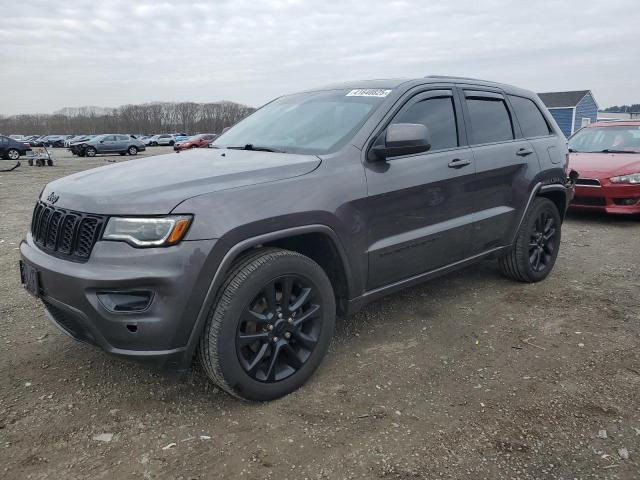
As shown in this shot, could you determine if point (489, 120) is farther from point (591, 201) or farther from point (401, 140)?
point (591, 201)

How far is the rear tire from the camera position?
15.3 ft

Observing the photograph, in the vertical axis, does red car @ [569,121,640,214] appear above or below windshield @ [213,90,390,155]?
below

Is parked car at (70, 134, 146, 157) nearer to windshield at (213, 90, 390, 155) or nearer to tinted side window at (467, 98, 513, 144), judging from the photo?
windshield at (213, 90, 390, 155)

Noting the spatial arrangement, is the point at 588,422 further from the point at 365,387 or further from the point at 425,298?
the point at 425,298

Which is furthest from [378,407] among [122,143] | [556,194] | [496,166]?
[122,143]

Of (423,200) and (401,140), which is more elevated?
(401,140)

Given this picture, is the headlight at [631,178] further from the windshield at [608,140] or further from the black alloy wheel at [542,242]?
the black alloy wheel at [542,242]

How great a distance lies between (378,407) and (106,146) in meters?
35.5

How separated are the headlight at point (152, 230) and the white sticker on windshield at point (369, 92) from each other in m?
1.77

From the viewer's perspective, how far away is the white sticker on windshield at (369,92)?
3.57 meters

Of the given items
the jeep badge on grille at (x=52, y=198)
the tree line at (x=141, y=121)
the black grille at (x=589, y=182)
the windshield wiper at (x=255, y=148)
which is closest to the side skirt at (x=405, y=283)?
the windshield wiper at (x=255, y=148)

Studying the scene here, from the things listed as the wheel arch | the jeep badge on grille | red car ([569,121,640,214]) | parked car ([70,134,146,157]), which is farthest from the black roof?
the jeep badge on grille

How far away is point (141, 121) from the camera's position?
279ft

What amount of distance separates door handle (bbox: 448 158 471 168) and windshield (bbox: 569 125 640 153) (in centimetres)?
596
